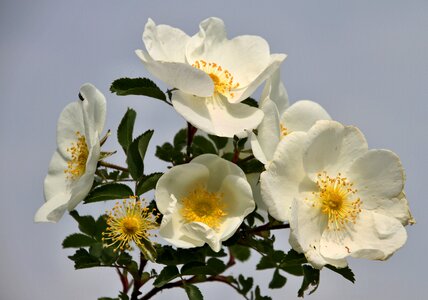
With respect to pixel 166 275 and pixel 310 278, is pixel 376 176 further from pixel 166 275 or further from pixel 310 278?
pixel 166 275

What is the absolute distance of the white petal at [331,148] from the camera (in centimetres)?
Answer: 164

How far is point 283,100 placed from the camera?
200 centimetres

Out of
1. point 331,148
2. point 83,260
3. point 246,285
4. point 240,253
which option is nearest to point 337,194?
point 331,148

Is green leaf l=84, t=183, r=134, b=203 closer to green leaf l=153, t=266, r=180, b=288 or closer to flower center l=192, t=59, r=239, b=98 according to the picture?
green leaf l=153, t=266, r=180, b=288

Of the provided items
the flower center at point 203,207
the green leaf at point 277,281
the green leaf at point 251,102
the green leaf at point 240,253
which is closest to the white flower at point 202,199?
the flower center at point 203,207

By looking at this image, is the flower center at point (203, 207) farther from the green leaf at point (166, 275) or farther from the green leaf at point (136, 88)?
the green leaf at point (136, 88)

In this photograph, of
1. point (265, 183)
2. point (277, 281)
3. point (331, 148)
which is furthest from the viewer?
point (277, 281)

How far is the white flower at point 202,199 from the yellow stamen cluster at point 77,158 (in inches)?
14.1

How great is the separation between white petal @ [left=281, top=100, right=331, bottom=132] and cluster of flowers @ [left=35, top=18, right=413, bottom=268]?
0.20 metres

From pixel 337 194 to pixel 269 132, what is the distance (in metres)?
0.25

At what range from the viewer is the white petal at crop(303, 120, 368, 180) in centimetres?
164

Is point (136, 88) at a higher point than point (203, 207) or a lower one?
higher

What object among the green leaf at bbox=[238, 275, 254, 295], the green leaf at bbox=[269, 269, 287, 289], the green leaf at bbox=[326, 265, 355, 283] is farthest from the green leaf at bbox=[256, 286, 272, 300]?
the green leaf at bbox=[326, 265, 355, 283]

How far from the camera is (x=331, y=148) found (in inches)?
66.4
